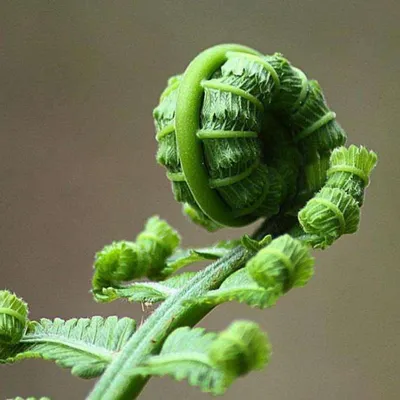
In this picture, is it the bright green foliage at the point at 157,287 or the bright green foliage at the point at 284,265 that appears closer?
the bright green foliage at the point at 284,265

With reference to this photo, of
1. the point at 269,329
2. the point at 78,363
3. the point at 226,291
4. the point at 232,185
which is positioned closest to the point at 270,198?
the point at 232,185

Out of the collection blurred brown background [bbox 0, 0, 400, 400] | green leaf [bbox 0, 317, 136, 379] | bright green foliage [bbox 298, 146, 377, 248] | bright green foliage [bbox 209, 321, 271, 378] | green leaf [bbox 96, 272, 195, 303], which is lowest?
bright green foliage [bbox 209, 321, 271, 378]

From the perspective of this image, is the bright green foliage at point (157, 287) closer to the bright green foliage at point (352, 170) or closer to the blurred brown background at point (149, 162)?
the bright green foliage at point (352, 170)

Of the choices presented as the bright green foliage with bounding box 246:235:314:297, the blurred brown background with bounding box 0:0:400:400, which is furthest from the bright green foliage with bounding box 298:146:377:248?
the blurred brown background with bounding box 0:0:400:400

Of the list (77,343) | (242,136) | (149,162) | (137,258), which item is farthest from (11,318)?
(149,162)

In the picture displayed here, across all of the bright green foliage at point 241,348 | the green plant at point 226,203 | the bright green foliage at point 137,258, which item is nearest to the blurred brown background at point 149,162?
the bright green foliage at point 137,258

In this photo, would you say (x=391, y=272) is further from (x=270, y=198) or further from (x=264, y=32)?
(x=270, y=198)

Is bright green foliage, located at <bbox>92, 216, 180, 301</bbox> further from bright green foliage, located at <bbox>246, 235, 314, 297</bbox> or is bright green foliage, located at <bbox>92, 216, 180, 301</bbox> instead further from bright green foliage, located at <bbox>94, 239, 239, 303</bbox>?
bright green foliage, located at <bbox>246, 235, 314, 297</bbox>
